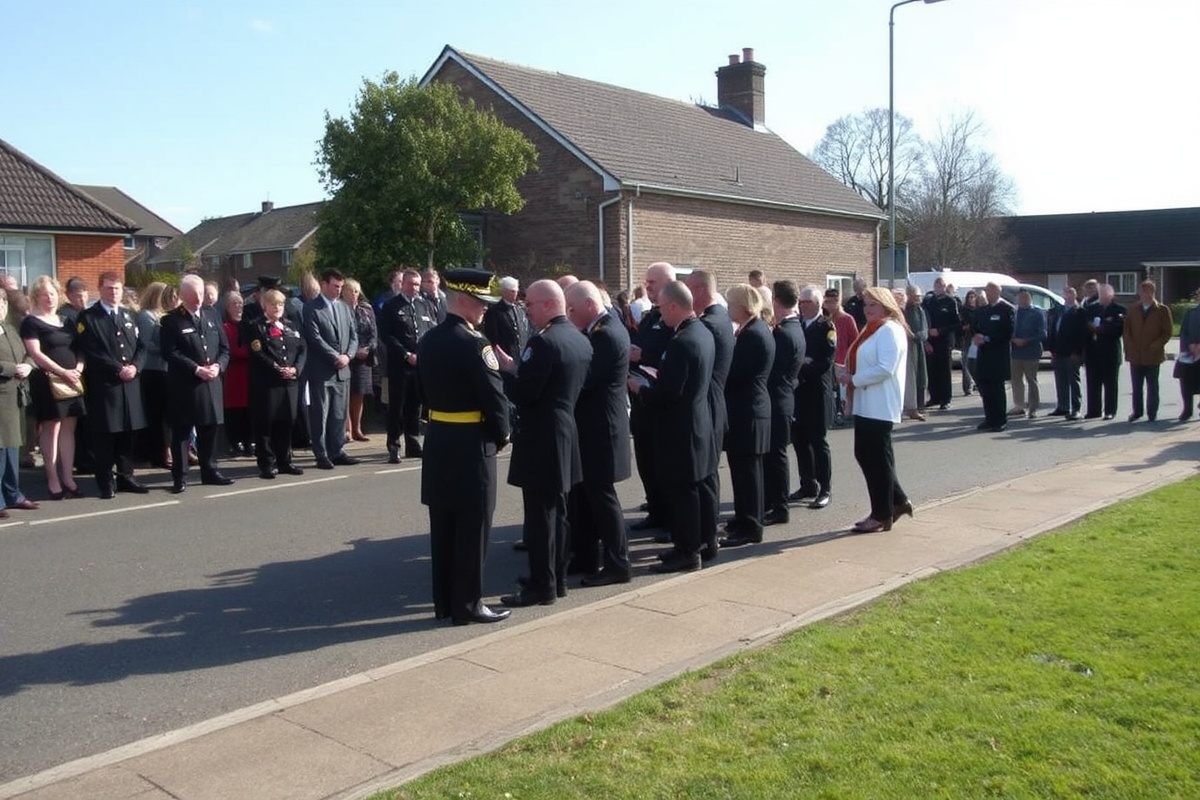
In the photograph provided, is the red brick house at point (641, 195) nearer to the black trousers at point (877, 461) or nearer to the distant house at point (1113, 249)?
the black trousers at point (877, 461)

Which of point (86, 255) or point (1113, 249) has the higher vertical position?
point (1113, 249)

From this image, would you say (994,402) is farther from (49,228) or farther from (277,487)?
(49,228)

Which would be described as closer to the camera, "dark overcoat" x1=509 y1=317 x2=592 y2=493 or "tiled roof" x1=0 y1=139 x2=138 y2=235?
"dark overcoat" x1=509 y1=317 x2=592 y2=493

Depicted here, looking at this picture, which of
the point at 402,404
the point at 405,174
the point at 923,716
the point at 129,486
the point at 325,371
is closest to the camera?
the point at 923,716

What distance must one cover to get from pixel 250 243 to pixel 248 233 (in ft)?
8.24

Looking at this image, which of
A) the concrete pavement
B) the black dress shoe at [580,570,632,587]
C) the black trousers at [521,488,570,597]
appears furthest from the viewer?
the black dress shoe at [580,570,632,587]

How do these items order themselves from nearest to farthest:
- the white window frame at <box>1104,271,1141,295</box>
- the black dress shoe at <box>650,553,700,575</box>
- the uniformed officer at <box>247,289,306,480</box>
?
the black dress shoe at <box>650,553,700,575</box> → the uniformed officer at <box>247,289,306,480</box> → the white window frame at <box>1104,271,1141,295</box>

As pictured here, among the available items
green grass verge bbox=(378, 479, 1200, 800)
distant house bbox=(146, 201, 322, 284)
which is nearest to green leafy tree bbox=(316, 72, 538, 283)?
green grass verge bbox=(378, 479, 1200, 800)

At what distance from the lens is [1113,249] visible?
67.2 metres

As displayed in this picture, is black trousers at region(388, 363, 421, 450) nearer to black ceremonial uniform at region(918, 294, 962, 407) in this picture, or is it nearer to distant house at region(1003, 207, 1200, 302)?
black ceremonial uniform at region(918, 294, 962, 407)

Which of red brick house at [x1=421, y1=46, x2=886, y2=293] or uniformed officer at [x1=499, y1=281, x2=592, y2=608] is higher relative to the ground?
red brick house at [x1=421, y1=46, x2=886, y2=293]

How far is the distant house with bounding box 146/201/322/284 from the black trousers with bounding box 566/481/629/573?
55056mm

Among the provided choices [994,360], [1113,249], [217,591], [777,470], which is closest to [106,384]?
[217,591]

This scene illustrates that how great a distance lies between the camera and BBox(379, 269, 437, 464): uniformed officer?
12.9 metres
